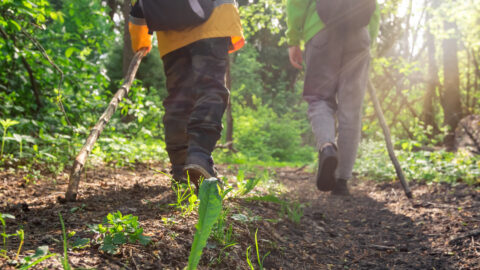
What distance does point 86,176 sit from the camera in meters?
2.98

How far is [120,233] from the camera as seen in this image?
113cm

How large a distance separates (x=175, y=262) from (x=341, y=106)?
2380 millimetres

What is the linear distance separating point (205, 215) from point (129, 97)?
376 centimetres

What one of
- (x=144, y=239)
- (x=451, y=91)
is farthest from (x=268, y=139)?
(x=144, y=239)

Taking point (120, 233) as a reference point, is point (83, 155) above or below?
above

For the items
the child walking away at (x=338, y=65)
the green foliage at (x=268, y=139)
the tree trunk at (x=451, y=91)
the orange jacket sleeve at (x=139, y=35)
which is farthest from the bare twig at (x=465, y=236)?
the green foliage at (x=268, y=139)

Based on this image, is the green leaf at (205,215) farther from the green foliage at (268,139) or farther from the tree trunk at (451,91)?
the green foliage at (268,139)

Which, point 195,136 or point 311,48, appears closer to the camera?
point 195,136

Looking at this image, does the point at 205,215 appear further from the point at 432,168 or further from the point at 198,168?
the point at 432,168

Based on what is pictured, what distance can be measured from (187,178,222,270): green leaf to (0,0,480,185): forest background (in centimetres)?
161

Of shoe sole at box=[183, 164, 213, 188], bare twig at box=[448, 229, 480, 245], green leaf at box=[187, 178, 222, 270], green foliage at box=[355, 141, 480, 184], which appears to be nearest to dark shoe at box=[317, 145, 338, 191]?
bare twig at box=[448, 229, 480, 245]

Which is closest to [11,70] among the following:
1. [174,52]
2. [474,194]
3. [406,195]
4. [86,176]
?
[86,176]

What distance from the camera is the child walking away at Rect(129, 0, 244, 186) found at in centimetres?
204

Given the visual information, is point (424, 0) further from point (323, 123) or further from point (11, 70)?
point (11, 70)
